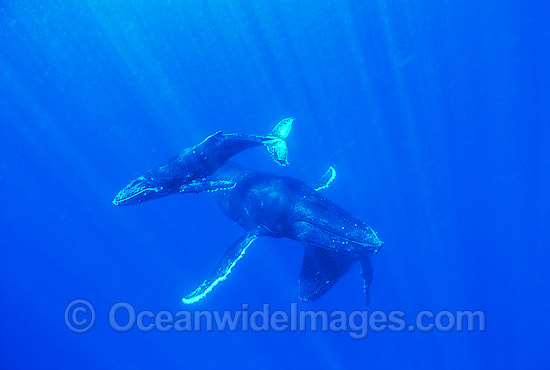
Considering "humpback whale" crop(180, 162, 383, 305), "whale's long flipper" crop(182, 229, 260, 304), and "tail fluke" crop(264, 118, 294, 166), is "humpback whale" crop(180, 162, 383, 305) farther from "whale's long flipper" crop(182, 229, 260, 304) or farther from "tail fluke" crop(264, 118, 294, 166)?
"tail fluke" crop(264, 118, 294, 166)

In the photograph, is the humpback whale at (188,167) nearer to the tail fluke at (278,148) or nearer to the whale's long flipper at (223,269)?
the tail fluke at (278,148)

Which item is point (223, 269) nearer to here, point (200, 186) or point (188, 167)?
point (200, 186)

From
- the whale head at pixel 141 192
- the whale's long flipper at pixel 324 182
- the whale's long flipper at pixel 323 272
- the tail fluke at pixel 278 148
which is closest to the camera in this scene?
the tail fluke at pixel 278 148

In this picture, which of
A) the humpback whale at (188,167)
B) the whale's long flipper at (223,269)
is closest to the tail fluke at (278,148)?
the humpback whale at (188,167)

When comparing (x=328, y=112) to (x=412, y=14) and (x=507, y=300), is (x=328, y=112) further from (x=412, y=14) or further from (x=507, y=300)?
(x=507, y=300)

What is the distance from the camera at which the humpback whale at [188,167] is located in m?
6.79

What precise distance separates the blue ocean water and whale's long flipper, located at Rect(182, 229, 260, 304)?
7.23 m

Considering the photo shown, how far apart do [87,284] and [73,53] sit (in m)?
10.6

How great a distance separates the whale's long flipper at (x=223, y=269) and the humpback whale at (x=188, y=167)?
145cm

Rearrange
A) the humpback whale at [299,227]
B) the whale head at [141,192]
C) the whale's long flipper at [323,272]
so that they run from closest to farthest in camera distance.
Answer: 1. the humpback whale at [299,227]
2. the whale head at [141,192]
3. the whale's long flipper at [323,272]

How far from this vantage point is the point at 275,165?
15.9 meters

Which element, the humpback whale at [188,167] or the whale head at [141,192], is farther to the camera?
the whale head at [141,192]

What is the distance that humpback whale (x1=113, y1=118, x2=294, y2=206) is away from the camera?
6.79 m

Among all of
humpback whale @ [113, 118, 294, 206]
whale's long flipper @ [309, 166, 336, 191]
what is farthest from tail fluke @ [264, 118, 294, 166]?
whale's long flipper @ [309, 166, 336, 191]
